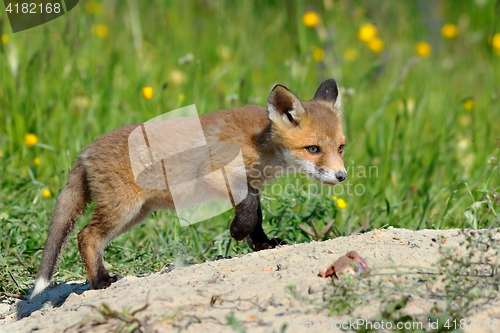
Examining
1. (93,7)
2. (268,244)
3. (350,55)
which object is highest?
(93,7)

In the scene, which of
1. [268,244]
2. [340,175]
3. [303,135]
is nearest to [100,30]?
[303,135]

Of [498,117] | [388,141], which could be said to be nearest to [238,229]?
[388,141]

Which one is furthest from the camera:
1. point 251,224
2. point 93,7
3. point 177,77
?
point 177,77

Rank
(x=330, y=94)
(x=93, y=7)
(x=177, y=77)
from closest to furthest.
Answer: (x=330, y=94)
(x=93, y=7)
(x=177, y=77)

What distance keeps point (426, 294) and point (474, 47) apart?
805 cm

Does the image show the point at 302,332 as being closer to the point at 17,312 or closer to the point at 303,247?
the point at 303,247

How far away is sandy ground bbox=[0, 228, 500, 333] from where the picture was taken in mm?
2779

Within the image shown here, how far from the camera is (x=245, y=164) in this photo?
186 inches

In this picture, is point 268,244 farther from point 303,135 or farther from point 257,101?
point 257,101

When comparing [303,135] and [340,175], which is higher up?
[303,135]

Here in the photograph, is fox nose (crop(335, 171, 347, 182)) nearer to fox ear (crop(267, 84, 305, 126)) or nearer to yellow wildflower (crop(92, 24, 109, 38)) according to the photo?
fox ear (crop(267, 84, 305, 126))

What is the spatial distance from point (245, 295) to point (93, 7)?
5780 mm

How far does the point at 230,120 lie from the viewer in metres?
4.82

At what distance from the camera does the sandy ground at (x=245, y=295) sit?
9.12ft
